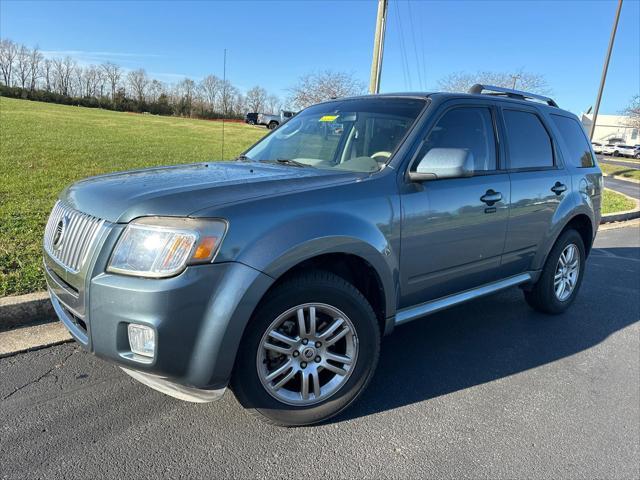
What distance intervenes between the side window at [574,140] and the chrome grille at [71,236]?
4.05 meters

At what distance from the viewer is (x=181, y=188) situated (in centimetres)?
248

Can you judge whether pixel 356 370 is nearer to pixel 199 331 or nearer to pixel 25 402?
pixel 199 331

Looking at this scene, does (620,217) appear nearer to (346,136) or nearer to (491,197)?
(491,197)

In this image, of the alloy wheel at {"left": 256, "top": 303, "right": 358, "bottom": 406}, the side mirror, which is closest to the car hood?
the side mirror

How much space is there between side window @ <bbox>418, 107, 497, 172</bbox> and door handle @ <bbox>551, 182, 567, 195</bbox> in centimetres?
83

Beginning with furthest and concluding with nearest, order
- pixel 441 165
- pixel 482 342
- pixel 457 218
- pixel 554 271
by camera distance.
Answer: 1. pixel 554 271
2. pixel 482 342
3. pixel 457 218
4. pixel 441 165

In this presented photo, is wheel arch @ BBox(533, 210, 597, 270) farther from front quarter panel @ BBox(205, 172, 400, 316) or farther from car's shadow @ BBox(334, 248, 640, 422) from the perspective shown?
front quarter panel @ BBox(205, 172, 400, 316)

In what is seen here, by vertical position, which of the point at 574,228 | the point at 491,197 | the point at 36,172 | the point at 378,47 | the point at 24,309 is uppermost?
the point at 378,47

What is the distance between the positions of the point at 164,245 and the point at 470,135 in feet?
7.97

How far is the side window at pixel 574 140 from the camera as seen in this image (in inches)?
180

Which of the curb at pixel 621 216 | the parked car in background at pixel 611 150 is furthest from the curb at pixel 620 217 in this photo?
the parked car in background at pixel 611 150

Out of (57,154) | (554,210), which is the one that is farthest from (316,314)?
(57,154)

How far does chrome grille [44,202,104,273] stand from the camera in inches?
93.0

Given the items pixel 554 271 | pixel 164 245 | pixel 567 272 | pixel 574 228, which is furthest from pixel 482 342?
pixel 164 245
